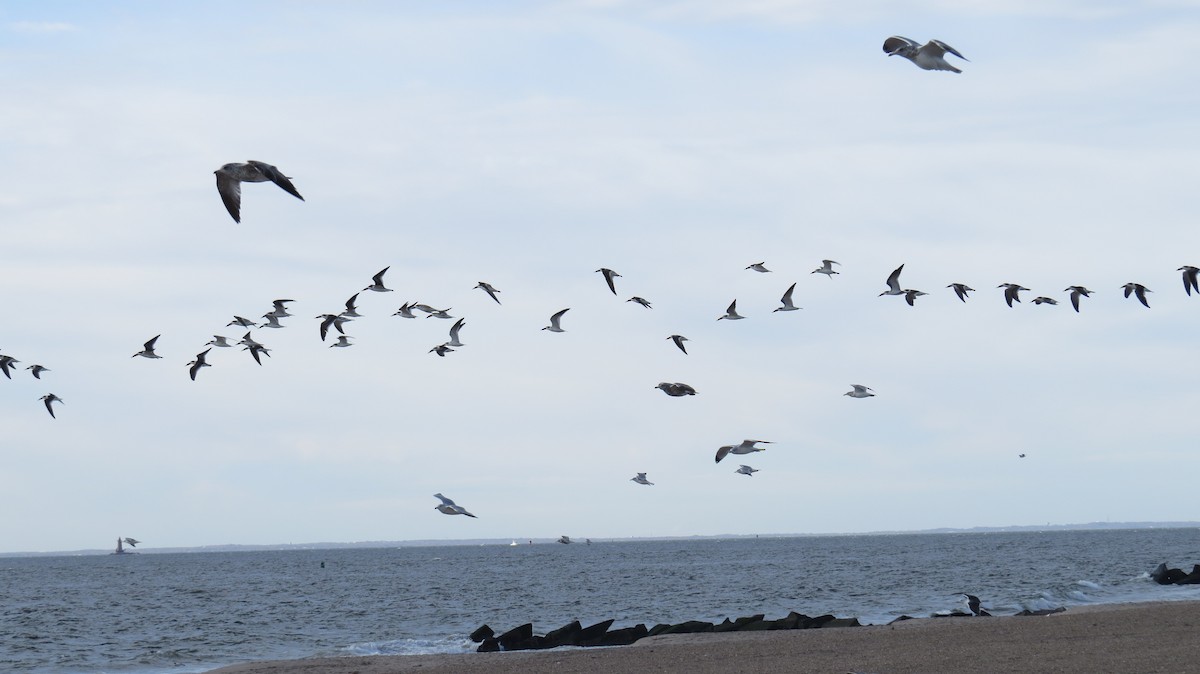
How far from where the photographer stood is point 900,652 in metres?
24.8

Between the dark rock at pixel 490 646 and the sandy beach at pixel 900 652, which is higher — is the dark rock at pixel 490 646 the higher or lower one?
the lower one

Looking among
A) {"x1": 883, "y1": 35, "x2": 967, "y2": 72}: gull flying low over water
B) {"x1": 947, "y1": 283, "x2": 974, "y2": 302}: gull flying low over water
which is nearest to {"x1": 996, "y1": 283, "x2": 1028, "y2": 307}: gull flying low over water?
{"x1": 947, "y1": 283, "x2": 974, "y2": 302}: gull flying low over water

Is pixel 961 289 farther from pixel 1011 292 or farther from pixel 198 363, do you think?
pixel 198 363

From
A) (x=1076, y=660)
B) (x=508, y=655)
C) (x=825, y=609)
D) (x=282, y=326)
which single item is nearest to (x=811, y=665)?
(x=1076, y=660)

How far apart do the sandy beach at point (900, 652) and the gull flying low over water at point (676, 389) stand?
588 cm

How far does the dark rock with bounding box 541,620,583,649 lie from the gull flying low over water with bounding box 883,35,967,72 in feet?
62.8

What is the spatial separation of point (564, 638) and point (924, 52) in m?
19.9

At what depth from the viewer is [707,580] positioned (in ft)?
249

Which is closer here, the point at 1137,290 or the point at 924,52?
the point at 924,52

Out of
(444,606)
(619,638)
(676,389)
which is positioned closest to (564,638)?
(619,638)

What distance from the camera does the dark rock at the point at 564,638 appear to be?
3288cm

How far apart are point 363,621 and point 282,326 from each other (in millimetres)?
17328

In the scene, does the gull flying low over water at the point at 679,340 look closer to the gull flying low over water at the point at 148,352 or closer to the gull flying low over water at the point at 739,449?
the gull flying low over water at the point at 739,449

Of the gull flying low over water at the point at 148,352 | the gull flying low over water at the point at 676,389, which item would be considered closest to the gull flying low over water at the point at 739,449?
the gull flying low over water at the point at 676,389
